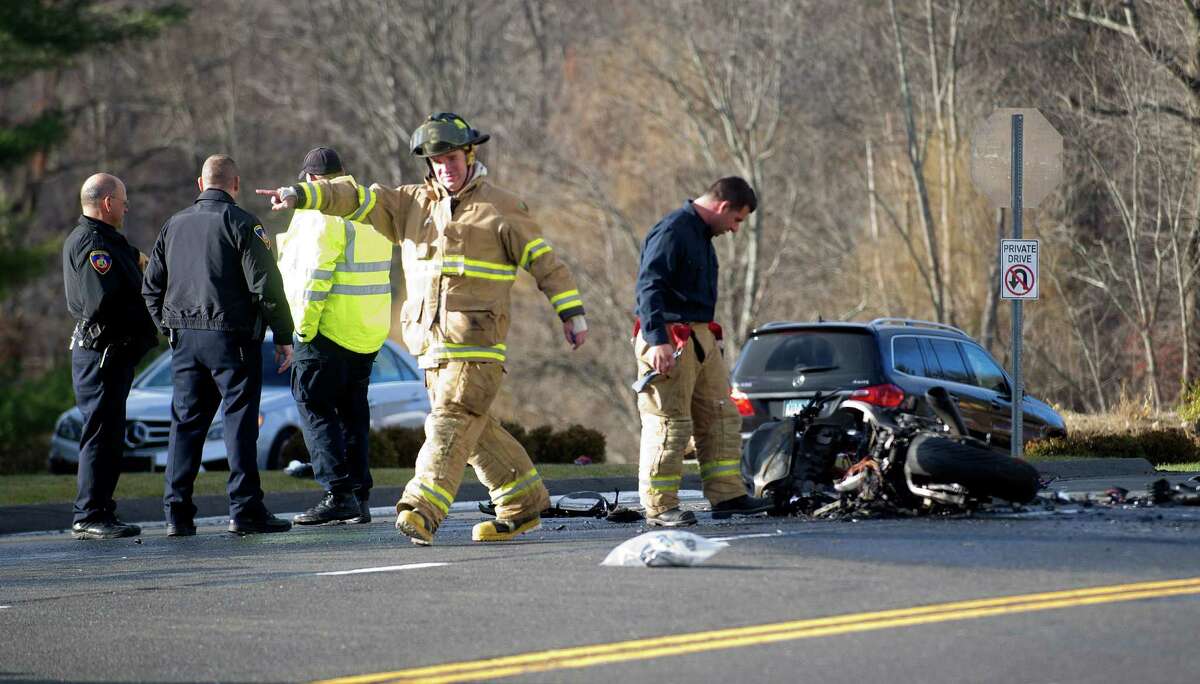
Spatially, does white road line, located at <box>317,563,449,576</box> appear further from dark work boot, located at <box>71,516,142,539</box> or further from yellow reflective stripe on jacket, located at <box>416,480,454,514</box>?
dark work boot, located at <box>71,516,142,539</box>

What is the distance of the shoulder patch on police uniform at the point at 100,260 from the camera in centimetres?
1147

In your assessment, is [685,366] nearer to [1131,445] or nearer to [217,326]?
[217,326]

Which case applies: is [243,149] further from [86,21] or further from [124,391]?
[124,391]

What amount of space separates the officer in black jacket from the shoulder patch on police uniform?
30 centimetres

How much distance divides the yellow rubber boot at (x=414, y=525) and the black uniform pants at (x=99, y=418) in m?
2.87

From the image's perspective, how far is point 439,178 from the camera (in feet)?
31.7

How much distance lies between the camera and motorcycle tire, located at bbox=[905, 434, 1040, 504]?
1012 centimetres

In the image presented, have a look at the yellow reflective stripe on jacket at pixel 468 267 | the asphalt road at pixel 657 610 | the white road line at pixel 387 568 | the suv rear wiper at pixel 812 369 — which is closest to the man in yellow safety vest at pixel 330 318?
the asphalt road at pixel 657 610

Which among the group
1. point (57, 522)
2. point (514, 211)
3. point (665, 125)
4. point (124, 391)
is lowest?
point (57, 522)

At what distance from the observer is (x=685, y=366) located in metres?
10.5

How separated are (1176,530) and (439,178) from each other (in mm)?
4084

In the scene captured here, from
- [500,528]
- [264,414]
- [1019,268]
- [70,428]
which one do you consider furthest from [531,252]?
[70,428]

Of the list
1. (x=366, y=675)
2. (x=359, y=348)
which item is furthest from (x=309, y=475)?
(x=366, y=675)

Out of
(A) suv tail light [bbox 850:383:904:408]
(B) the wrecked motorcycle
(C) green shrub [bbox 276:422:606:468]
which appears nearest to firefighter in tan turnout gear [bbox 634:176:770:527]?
(B) the wrecked motorcycle
